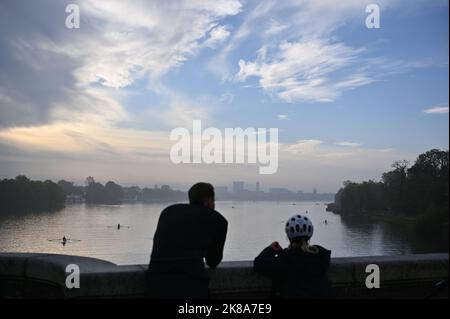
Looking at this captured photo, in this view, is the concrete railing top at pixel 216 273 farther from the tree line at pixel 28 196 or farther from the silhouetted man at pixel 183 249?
the tree line at pixel 28 196

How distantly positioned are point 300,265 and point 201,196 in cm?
120

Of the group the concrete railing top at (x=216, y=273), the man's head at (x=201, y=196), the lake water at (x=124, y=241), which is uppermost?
the man's head at (x=201, y=196)

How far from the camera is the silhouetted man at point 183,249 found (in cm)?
455

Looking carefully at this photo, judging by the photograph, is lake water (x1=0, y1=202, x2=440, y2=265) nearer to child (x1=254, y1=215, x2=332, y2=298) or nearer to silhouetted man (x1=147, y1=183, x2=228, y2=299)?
child (x1=254, y1=215, x2=332, y2=298)

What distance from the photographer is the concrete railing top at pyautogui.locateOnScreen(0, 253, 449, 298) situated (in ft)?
17.0

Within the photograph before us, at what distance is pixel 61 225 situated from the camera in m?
78.2

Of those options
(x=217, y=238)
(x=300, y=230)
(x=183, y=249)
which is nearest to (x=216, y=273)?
(x=217, y=238)

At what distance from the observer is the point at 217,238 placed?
4855mm

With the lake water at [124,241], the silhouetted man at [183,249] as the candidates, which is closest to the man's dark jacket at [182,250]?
the silhouetted man at [183,249]

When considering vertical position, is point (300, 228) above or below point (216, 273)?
above

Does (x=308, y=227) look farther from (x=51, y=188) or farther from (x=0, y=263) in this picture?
(x=51, y=188)

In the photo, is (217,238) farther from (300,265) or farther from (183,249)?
(300,265)

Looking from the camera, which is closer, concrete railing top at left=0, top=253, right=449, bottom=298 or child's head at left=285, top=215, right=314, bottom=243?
child's head at left=285, top=215, right=314, bottom=243

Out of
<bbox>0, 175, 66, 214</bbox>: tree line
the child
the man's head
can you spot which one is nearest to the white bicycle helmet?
the child
